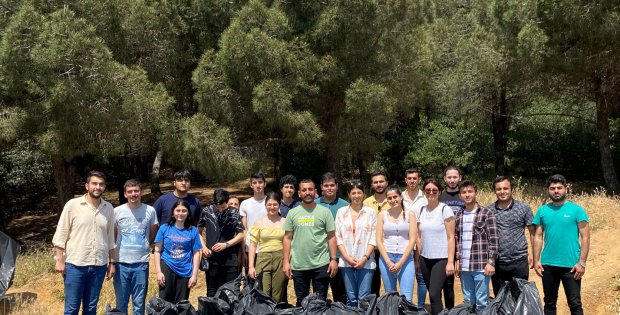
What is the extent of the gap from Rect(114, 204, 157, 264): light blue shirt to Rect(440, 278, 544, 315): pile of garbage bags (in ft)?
8.50

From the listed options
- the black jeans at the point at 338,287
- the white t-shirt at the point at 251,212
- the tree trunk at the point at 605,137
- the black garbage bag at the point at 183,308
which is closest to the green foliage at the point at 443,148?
the tree trunk at the point at 605,137

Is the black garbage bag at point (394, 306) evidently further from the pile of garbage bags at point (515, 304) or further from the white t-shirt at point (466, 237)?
the white t-shirt at point (466, 237)

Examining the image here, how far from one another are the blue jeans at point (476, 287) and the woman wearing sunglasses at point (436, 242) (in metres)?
0.15

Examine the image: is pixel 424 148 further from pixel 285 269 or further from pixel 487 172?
pixel 285 269

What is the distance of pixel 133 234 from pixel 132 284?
0.45m

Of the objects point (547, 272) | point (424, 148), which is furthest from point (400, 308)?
point (424, 148)

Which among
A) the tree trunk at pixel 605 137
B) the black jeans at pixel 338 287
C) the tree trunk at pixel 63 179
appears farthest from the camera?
the tree trunk at pixel 605 137

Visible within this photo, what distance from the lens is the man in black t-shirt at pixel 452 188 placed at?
15.3 ft

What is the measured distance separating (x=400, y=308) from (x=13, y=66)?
7.68m

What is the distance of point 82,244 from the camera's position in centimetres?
432

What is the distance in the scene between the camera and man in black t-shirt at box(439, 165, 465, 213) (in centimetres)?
466

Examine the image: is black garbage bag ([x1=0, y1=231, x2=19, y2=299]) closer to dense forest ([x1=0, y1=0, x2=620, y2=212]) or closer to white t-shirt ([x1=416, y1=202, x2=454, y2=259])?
dense forest ([x1=0, y1=0, x2=620, y2=212])

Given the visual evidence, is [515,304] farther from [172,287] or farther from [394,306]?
[172,287]

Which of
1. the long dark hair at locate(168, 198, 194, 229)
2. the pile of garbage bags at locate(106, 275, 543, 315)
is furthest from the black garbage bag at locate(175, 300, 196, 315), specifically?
the long dark hair at locate(168, 198, 194, 229)
